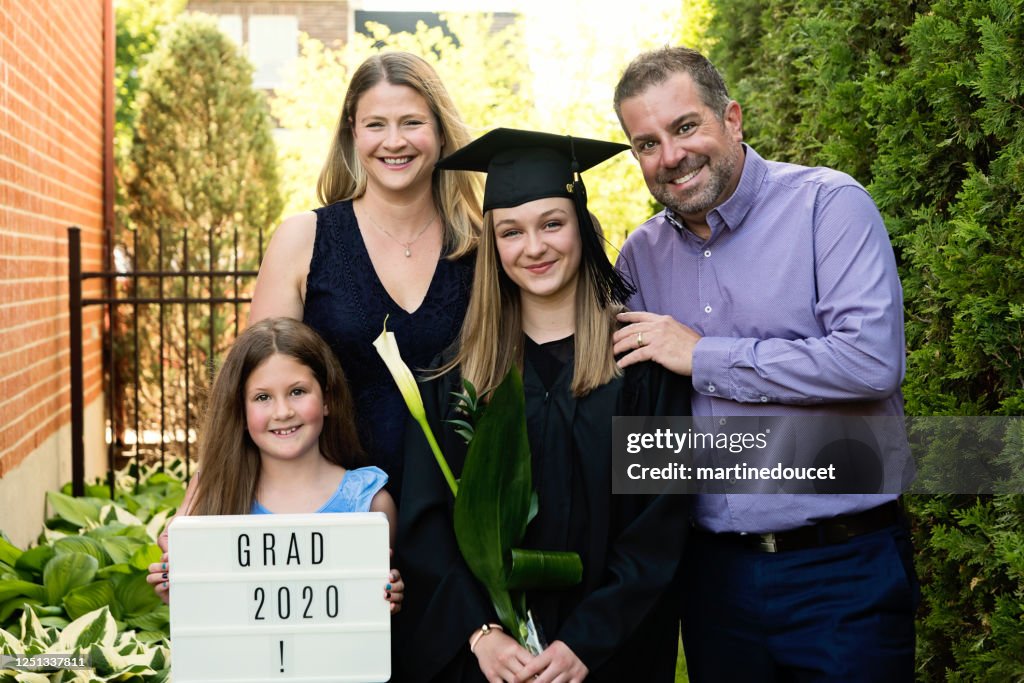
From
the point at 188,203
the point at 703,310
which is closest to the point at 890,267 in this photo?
the point at 703,310

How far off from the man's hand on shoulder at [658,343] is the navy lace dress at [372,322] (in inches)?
28.7

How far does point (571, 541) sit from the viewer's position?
2.83 m

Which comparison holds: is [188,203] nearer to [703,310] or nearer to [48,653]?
[48,653]

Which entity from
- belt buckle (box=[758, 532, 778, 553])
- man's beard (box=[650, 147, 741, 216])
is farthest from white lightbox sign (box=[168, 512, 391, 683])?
man's beard (box=[650, 147, 741, 216])

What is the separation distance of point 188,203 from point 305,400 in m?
7.71

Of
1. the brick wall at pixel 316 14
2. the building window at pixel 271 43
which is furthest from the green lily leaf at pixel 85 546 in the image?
the brick wall at pixel 316 14

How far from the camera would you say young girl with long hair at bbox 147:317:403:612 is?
3053 millimetres

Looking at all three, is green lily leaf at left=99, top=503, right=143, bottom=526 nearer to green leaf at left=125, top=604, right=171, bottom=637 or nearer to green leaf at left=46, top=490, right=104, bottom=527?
green leaf at left=46, top=490, right=104, bottom=527

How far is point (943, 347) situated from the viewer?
11.0ft

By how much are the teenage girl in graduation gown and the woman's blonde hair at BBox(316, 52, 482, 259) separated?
1.70 ft

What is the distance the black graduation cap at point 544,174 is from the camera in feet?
9.56

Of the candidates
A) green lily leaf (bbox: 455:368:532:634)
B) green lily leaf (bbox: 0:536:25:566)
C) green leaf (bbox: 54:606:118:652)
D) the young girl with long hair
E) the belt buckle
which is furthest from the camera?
green lily leaf (bbox: 0:536:25:566)

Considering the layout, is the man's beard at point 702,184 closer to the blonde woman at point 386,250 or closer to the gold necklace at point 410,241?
the blonde woman at point 386,250

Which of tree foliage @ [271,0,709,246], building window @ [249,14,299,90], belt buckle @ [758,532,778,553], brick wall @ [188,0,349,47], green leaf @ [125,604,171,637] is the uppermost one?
brick wall @ [188,0,349,47]
